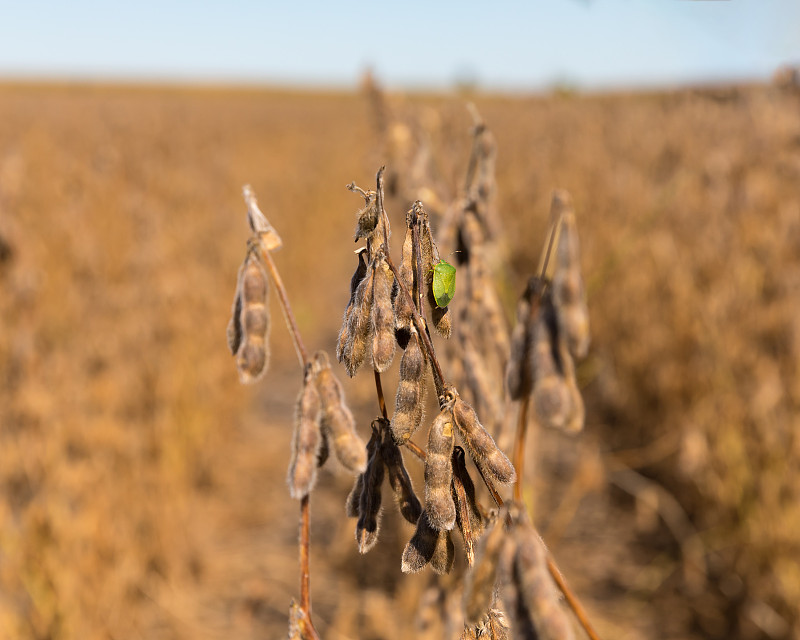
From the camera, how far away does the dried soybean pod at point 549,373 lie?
2.91ft

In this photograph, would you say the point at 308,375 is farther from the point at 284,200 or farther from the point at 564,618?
the point at 284,200

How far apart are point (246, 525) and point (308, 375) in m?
3.95

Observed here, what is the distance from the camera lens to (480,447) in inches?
27.6

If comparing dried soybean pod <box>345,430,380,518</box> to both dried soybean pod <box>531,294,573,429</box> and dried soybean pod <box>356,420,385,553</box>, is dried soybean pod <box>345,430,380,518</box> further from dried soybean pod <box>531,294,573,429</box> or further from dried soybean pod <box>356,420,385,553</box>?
dried soybean pod <box>531,294,573,429</box>

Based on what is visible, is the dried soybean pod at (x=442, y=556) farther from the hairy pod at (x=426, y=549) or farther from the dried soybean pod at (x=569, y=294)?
the dried soybean pod at (x=569, y=294)

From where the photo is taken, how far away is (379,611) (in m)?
3.05

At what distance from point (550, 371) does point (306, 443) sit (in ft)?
1.13

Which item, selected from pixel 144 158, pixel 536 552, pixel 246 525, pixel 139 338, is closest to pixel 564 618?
pixel 536 552

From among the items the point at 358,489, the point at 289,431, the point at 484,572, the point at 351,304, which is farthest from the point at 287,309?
the point at 289,431

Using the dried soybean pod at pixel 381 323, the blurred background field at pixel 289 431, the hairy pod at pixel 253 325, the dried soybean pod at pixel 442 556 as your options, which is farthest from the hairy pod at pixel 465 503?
the blurred background field at pixel 289 431

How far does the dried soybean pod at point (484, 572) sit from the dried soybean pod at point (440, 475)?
12 centimetres

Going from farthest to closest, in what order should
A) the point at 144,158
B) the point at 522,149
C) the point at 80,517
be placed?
the point at 522,149 → the point at 144,158 → the point at 80,517

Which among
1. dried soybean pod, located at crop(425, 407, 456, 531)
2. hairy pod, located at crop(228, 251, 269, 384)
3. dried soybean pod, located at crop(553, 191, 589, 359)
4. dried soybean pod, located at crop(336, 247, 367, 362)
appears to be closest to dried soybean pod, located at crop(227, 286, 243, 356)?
hairy pod, located at crop(228, 251, 269, 384)

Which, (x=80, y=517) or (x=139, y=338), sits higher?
(x=139, y=338)
